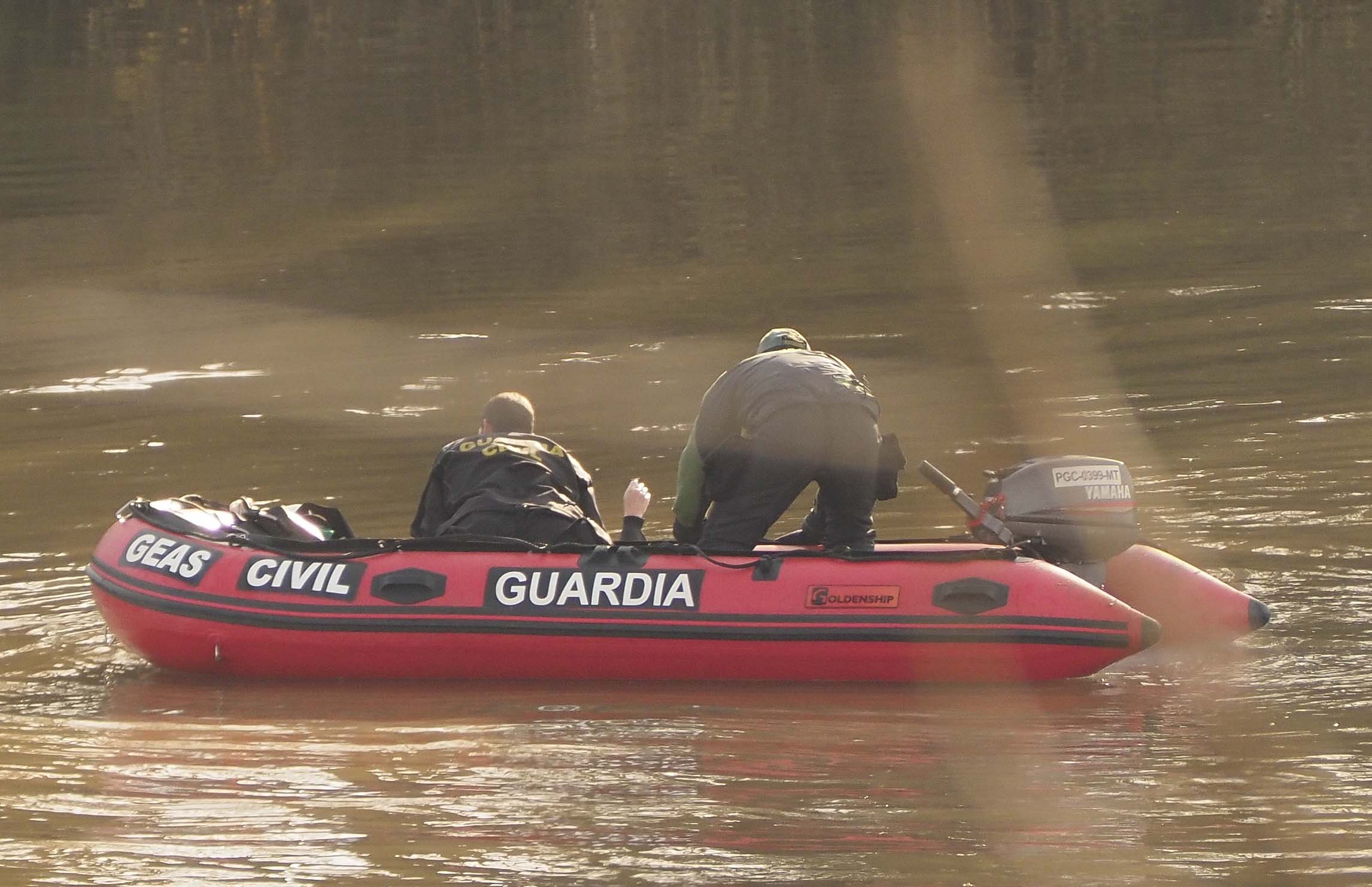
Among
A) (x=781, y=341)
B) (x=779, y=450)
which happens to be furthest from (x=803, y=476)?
(x=781, y=341)

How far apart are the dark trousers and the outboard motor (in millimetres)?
272

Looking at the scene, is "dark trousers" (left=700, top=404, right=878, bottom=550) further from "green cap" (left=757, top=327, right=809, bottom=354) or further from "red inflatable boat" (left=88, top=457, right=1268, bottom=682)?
"green cap" (left=757, top=327, right=809, bottom=354)

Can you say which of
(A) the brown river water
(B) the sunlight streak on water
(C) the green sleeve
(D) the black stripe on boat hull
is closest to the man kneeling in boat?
(C) the green sleeve

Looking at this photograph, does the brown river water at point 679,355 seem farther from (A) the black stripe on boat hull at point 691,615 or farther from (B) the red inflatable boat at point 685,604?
(A) the black stripe on boat hull at point 691,615

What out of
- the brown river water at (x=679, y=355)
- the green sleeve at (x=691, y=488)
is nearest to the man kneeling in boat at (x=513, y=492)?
the green sleeve at (x=691, y=488)

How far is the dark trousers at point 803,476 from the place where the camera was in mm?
7277

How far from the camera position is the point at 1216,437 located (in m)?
10.4

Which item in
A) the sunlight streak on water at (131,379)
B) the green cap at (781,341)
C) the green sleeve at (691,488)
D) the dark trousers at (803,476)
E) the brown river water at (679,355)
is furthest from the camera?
the sunlight streak on water at (131,379)

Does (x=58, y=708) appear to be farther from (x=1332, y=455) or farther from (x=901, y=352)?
(x=901, y=352)

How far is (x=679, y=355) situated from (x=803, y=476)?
238 inches

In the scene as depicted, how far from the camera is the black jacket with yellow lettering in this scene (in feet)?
25.0

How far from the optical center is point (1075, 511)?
7.30 metres

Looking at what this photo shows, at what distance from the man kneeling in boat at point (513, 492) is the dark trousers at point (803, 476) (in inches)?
13.8

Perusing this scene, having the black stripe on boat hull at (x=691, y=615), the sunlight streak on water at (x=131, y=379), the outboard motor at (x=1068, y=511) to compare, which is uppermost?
the outboard motor at (x=1068, y=511)
